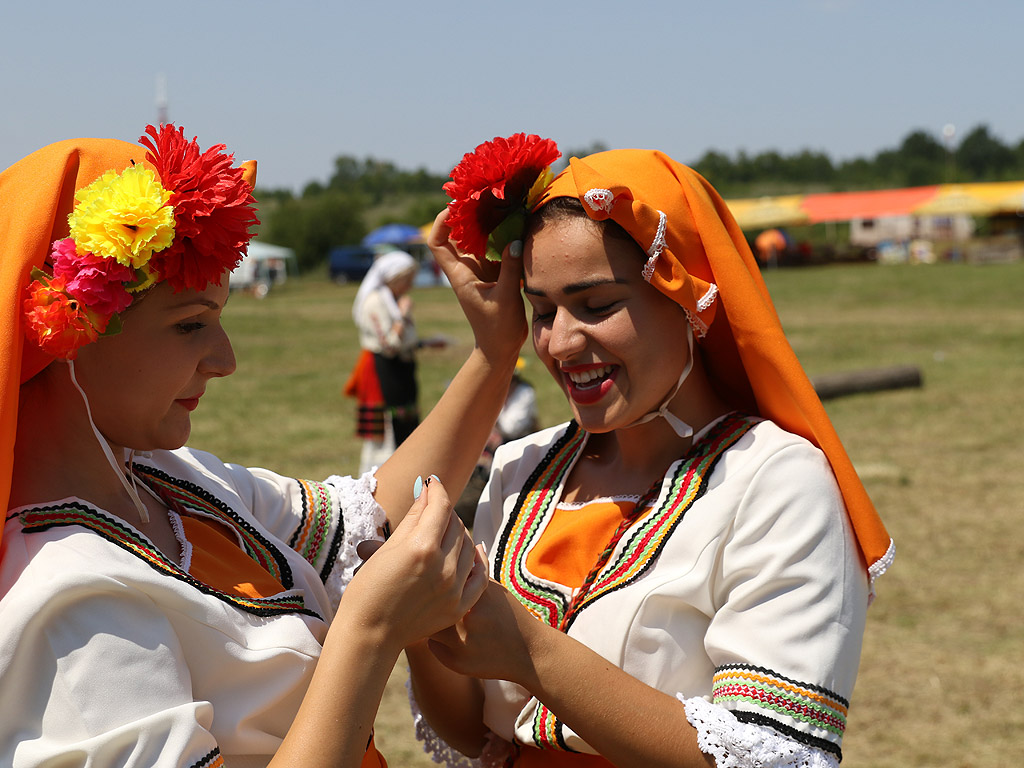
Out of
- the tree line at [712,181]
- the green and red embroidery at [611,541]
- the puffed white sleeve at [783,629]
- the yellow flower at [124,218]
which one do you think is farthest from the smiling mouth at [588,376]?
the tree line at [712,181]

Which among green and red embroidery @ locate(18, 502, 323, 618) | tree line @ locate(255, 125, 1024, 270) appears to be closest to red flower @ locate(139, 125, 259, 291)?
green and red embroidery @ locate(18, 502, 323, 618)

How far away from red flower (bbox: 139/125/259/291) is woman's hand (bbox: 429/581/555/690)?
2.44 feet

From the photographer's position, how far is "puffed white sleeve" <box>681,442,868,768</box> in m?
1.76

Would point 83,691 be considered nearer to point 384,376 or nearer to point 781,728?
point 781,728

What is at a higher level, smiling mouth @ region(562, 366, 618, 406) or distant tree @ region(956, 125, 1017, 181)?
smiling mouth @ region(562, 366, 618, 406)

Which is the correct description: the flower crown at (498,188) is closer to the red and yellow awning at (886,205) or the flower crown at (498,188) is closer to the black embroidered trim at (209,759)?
the black embroidered trim at (209,759)

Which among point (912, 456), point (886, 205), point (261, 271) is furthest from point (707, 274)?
point (886, 205)

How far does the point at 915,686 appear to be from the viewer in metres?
4.74

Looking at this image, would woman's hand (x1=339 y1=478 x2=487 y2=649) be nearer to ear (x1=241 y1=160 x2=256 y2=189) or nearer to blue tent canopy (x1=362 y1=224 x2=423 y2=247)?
ear (x1=241 y1=160 x2=256 y2=189)

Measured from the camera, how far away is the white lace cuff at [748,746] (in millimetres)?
1745

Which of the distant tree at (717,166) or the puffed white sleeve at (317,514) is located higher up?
the puffed white sleeve at (317,514)

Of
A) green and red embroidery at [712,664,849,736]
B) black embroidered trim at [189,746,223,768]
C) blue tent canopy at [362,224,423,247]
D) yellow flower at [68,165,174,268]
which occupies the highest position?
yellow flower at [68,165,174,268]

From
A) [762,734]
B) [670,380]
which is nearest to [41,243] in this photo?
[670,380]

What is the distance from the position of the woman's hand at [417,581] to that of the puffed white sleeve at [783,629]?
462 millimetres
